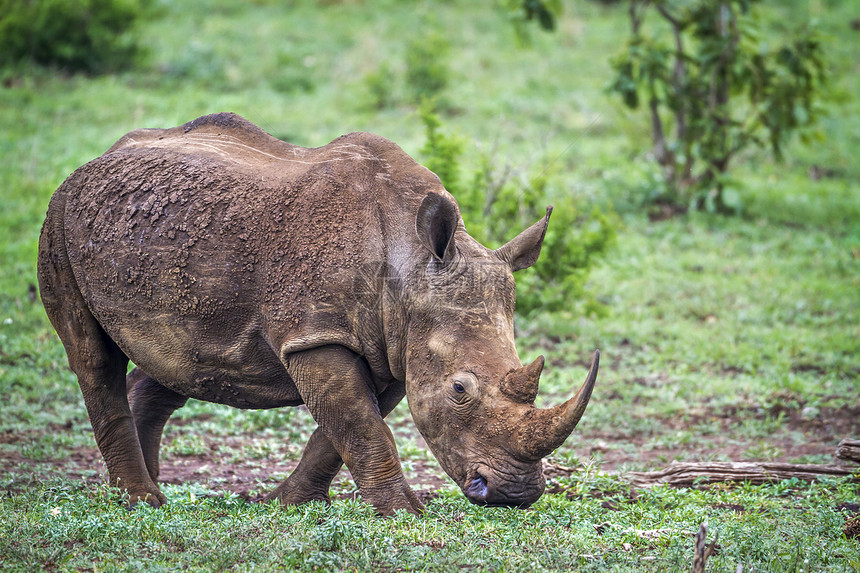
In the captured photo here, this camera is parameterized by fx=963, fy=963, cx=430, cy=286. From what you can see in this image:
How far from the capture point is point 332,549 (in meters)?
4.21

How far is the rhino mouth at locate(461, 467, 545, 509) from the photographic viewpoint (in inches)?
174

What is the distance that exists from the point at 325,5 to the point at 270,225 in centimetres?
1644

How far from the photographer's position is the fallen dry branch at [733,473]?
615 centimetres

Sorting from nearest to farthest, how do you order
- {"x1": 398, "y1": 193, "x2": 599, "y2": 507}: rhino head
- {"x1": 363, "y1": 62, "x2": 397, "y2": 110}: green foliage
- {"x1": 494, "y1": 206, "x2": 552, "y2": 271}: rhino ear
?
{"x1": 398, "y1": 193, "x2": 599, "y2": 507}: rhino head < {"x1": 494, "y1": 206, "x2": 552, "y2": 271}: rhino ear < {"x1": 363, "y1": 62, "x2": 397, "y2": 110}: green foliage

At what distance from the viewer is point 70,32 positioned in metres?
15.5

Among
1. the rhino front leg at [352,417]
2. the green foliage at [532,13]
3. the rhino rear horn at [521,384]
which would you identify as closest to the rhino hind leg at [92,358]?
the rhino front leg at [352,417]

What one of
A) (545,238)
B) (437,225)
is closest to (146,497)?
(437,225)

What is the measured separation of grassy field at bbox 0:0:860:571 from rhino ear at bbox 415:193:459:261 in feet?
4.32

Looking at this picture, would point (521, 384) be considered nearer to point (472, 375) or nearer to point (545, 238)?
point (472, 375)

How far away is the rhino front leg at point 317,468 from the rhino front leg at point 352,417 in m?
0.41

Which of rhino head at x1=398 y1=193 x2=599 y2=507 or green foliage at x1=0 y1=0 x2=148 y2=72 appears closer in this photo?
rhino head at x1=398 y1=193 x2=599 y2=507

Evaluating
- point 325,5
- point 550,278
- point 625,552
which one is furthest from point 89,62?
point 625,552

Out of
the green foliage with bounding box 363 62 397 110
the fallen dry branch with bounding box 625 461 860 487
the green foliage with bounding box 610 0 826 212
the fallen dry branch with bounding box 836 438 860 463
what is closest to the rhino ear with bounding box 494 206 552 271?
the fallen dry branch with bounding box 625 461 860 487

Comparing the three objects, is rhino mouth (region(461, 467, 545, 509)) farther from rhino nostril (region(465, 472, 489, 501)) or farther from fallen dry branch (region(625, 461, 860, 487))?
fallen dry branch (region(625, 461, 860, 487))
